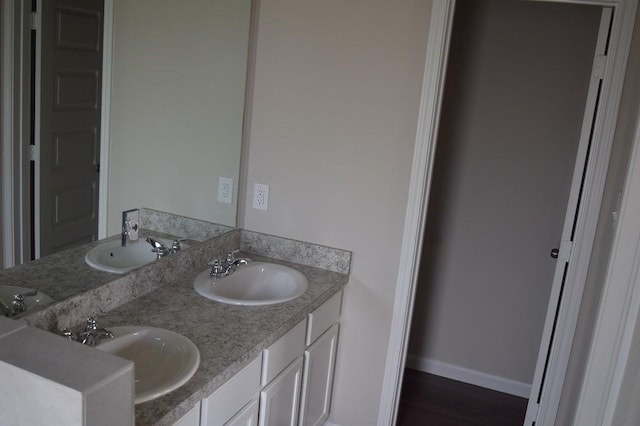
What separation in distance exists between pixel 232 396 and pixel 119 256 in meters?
0.64

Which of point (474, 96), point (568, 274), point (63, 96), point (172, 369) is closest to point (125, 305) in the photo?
point (172, 369)

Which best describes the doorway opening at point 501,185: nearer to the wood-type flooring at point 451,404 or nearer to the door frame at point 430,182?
the wood-type flooring at point 451,404

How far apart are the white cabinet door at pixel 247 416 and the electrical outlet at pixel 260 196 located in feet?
3.39

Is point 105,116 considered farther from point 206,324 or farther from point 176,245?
point 206,324

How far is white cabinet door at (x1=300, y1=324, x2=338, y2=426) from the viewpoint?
2539mm

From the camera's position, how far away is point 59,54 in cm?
167

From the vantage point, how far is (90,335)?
1.71 m

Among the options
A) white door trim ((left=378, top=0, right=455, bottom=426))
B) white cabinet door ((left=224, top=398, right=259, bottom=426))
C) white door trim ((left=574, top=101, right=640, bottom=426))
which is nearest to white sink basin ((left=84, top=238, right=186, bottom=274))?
white cabinet door ((left=224, top=398, right=259, bottom=426))

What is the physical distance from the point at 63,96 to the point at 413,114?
1402 millimetres

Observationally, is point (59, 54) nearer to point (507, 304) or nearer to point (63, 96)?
point (63, 96)

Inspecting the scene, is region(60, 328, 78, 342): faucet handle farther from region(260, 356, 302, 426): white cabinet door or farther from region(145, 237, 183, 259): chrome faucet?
region(260, 356, 302, 426): white cabinet door

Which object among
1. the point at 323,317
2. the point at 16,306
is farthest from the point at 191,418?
the point at 323,317

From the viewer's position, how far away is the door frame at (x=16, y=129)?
1551 mm

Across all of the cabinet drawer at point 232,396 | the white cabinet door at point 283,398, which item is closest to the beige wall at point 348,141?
the white cabinet door at point 283,398
